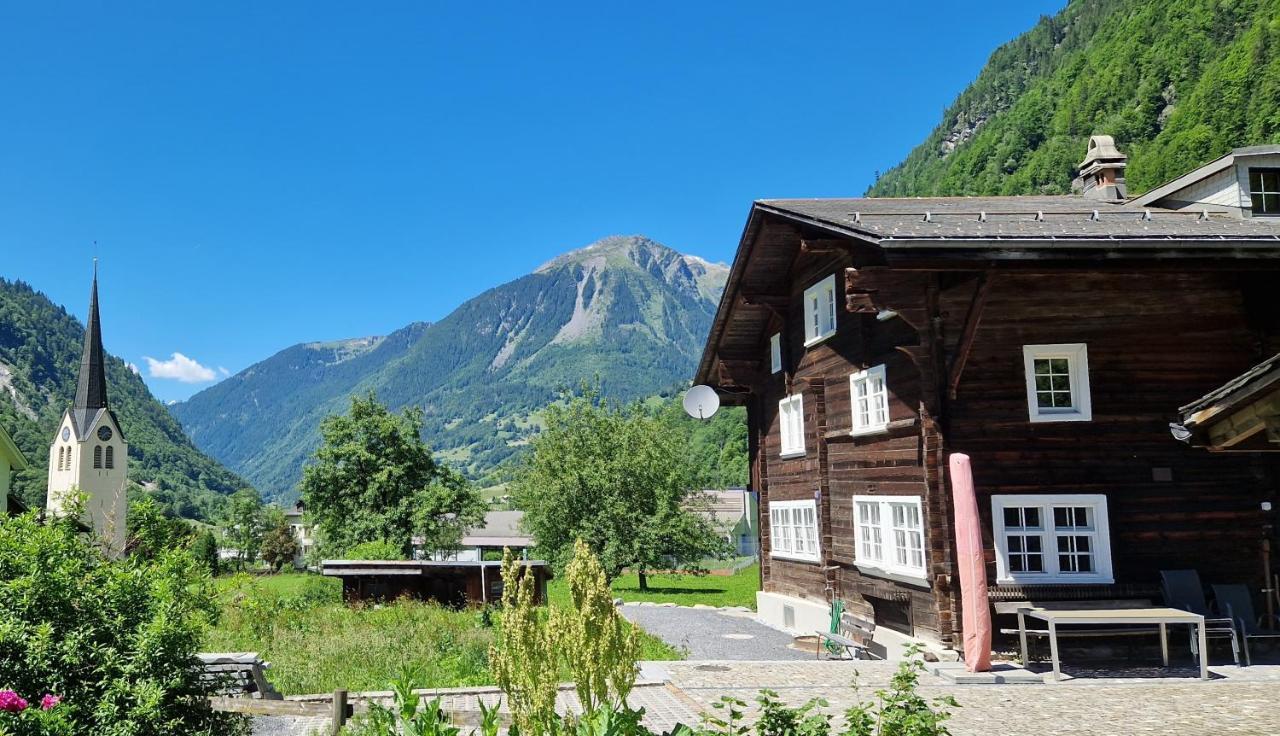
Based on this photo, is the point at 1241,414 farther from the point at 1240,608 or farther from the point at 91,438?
the point at 91,438

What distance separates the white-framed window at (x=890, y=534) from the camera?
15268mm

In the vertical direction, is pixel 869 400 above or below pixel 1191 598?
above

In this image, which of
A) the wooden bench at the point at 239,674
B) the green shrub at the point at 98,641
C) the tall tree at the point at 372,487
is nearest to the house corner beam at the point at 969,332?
the wooden bench at the point at 239,674

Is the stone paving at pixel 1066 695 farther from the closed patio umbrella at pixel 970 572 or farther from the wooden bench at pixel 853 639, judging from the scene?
the wooden bench at pixel 853 639

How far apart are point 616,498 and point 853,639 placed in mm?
21292

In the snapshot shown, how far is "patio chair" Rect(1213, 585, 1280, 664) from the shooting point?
544 inches

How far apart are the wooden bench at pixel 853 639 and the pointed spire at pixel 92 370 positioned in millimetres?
83412

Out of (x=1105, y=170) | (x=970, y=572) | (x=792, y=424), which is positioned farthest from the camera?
(x=792, y=424)

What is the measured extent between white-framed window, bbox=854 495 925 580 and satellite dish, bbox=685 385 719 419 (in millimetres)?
7018

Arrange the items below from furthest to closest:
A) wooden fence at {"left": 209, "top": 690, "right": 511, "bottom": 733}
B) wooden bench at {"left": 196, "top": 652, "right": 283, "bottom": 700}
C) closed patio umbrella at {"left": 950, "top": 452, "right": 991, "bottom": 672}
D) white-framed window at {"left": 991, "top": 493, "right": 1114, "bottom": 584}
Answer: white-framed window at {"left": 991, "top": 493, "right": 1114, "bottom": 584} < closed patio umbrella at {"left": 950, "top": 452, "right": 991, "bottom": 672} < wooden bench at {"left": 196, "top": 652, "right": 283, "bottom": 700} < wooden fence at {"left": 209, "top": 690, "right": 511, "bottom": 733}

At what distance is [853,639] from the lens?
16297 mm

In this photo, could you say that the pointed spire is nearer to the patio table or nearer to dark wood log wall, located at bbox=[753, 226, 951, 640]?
dark wood log wall, located at bbox=[753, 226, 951, 640]

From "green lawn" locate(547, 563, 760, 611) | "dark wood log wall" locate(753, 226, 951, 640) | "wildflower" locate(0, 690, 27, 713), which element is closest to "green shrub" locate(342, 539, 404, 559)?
"green lawn" locate(547, 563, 760, 611)

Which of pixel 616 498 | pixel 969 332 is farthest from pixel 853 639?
pixel 616 498
